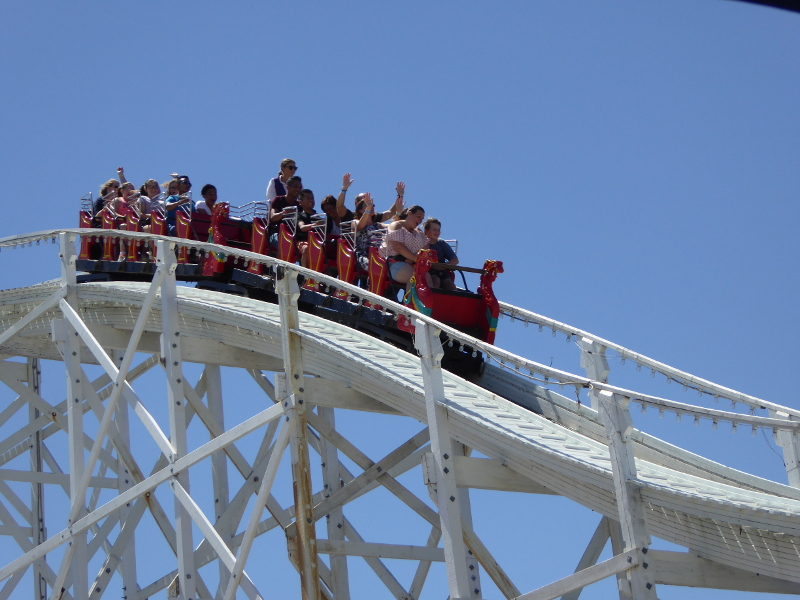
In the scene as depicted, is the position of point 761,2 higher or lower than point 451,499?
higher

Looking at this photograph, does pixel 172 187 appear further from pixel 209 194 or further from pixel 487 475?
pixel 487 475

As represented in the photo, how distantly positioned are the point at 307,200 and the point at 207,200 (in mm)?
2118

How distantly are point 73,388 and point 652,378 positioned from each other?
6026 mm

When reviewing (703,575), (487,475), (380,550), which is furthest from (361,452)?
(703,575)

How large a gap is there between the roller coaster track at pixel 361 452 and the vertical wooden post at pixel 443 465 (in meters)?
0.01

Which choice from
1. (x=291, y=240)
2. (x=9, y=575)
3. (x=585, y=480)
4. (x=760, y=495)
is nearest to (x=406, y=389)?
(x=585, y=480)

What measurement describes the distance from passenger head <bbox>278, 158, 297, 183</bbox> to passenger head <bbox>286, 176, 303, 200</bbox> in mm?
286

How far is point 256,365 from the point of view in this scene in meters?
11.2

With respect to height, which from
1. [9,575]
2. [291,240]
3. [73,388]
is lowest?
[9,575]

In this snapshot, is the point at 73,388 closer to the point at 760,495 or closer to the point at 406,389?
the point at 406,389

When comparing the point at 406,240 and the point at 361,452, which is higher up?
the point at 406,240

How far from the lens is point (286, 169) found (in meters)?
13.0

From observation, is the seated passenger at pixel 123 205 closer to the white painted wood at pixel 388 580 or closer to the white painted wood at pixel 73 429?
the white painted wood at pixel 73 429

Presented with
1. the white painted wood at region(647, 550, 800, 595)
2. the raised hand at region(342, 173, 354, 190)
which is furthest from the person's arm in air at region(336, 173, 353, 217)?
the white painted wood at region(647, 550, 800, 595)
